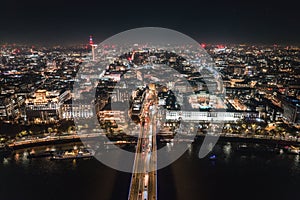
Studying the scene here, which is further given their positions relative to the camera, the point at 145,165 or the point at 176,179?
the point at 145,165

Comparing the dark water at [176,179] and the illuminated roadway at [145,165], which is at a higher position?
the illuminated roadway at [145,165]

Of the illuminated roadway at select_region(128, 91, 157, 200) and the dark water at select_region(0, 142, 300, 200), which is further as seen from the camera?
the dark water at select_region(0, 142, 300, 200)

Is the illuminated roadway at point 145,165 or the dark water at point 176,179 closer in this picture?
the illuminated roadway at point 145,165

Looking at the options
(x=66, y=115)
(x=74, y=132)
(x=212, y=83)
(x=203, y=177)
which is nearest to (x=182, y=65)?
(x=212, y=83)

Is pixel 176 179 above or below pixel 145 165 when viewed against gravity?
below

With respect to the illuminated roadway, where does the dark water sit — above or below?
below
